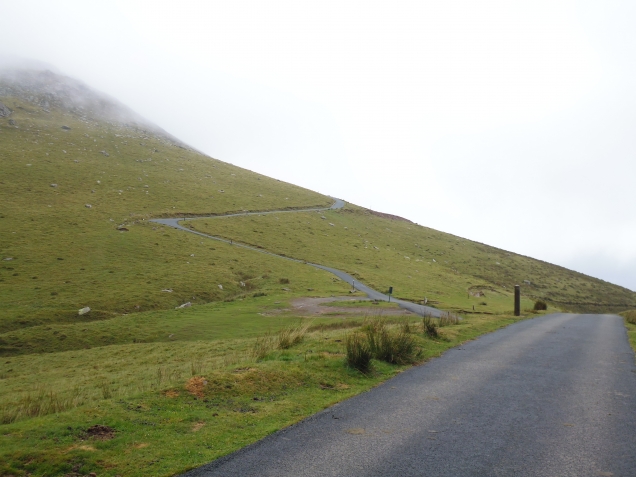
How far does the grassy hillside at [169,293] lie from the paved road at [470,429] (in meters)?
0.90

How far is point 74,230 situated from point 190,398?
56.4 m

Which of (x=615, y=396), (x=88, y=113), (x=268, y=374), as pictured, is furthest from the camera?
(x=88, y=113)

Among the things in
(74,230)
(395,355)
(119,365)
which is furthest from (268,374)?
(74,230)

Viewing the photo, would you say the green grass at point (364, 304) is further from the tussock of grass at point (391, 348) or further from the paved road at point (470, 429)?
the paved road at point (470, 429)

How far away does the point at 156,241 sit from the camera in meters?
58.5

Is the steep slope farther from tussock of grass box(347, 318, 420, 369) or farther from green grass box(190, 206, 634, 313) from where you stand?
tussock of grass box(347, 318, 420, 369)

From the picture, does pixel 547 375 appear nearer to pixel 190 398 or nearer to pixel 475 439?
pixel 475 439

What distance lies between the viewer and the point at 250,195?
102 meters

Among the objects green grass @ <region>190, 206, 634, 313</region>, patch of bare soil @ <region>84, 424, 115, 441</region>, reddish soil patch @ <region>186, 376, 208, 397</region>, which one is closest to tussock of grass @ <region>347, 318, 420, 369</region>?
reddish soil patch @ <region>186, 376, 208, 397</region>

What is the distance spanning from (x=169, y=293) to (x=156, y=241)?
66.2 ft

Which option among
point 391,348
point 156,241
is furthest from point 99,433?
point 156,241

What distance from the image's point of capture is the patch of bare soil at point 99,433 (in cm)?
778

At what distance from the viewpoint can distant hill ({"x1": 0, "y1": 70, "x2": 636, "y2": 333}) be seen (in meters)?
41.7

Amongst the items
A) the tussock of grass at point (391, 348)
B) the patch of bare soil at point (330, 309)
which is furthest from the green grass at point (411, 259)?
the tussock of grass at point (391, 348)
